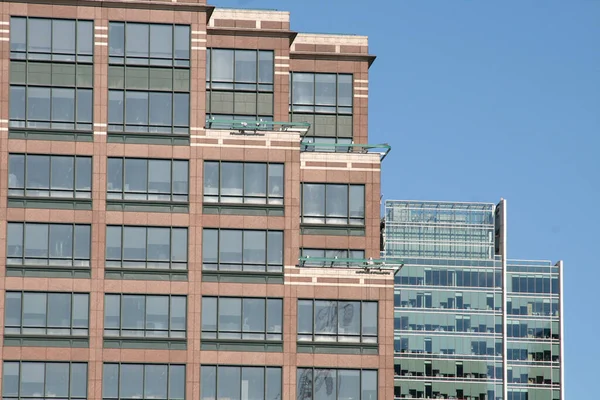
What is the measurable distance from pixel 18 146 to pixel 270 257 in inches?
615

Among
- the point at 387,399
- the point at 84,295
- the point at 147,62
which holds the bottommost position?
the point at 387,399

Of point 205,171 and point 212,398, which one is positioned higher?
point 205,171

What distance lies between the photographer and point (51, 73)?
90.9m

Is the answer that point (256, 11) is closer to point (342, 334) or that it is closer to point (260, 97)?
point (260, 97)

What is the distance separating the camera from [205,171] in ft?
298

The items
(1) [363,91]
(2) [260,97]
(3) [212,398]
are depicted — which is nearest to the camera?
(3) [212,398]

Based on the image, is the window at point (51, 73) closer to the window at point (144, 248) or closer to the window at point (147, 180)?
the window at point (147, 180)

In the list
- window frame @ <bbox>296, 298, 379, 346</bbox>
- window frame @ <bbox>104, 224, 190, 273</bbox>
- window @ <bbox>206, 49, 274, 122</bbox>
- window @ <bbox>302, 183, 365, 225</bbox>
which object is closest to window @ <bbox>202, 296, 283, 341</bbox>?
window frame @ <bbox>296, 298, 379, 346</bbox>

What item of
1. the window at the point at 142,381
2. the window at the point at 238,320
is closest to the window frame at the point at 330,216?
the window at the point at 238,320

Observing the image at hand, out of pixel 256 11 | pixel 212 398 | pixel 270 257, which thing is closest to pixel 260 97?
pixel 256 11

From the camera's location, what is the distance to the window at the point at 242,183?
90875mm

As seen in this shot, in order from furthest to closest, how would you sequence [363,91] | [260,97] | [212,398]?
[363,91]
[260,97]
[212,398]

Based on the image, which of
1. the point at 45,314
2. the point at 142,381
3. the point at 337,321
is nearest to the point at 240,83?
the point at 337,321

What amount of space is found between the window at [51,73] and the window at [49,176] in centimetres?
193
